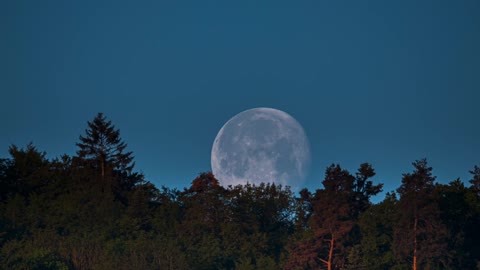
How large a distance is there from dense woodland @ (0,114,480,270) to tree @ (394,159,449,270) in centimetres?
8

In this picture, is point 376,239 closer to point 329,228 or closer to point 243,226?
point 329,228

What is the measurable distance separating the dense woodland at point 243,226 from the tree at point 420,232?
0.08m

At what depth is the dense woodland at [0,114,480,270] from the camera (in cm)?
5325

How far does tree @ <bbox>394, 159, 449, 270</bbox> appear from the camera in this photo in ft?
174

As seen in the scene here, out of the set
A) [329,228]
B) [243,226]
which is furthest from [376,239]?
[243,226]

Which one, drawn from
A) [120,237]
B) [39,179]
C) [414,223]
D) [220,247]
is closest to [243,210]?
[220,247]

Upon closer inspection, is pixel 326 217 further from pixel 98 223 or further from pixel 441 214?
pixel 98 223

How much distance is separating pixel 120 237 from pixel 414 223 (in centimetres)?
2477

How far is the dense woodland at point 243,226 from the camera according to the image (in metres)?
53.2

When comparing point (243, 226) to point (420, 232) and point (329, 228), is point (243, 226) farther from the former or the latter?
point (420, 232)

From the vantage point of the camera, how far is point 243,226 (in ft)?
208

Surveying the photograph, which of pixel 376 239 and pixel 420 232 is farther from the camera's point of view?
pixel 376 239

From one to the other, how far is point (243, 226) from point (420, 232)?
16.4 m

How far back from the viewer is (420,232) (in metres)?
53.7
